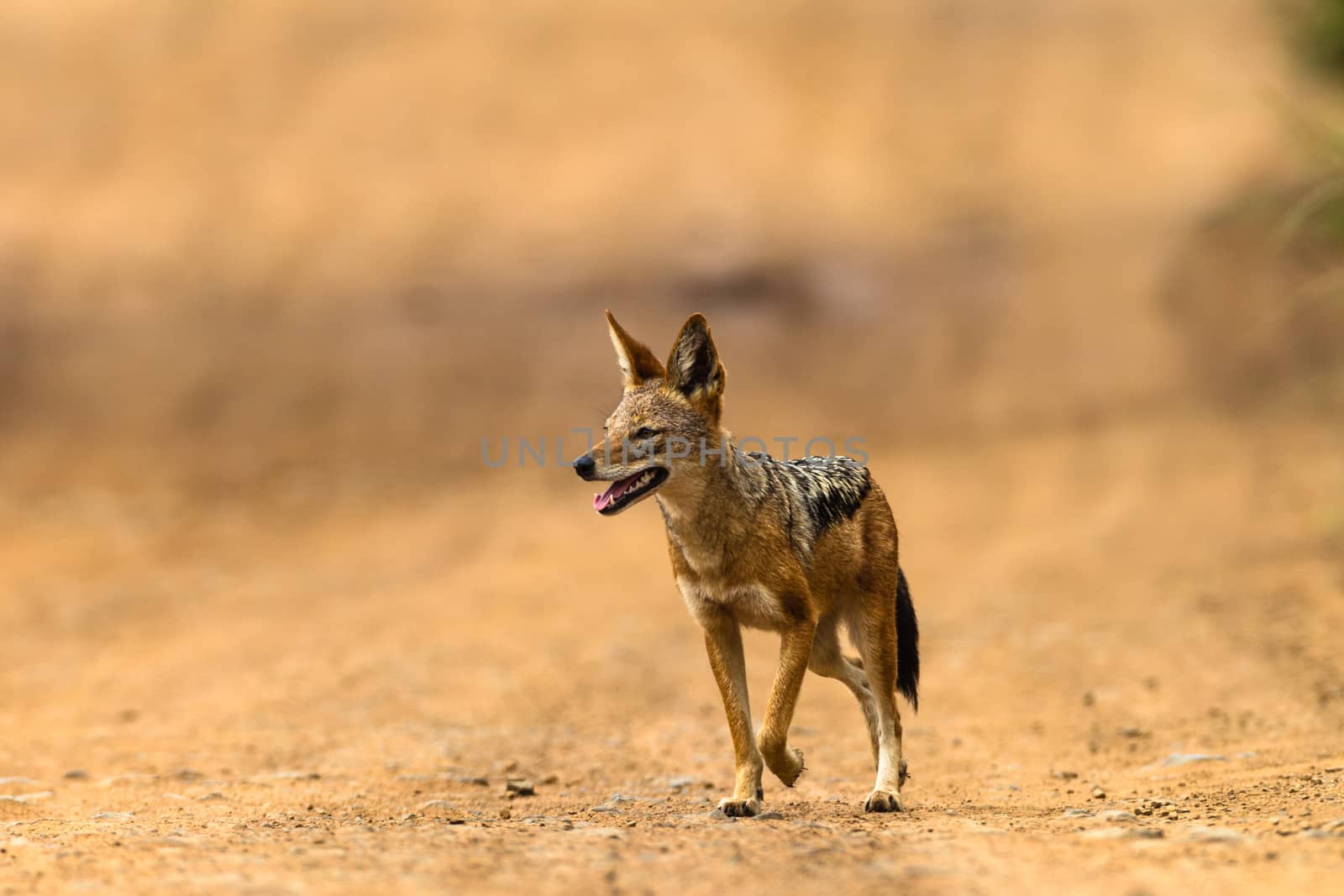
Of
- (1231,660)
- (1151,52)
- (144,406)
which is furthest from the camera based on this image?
(1151,52)

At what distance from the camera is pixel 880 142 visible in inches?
1209

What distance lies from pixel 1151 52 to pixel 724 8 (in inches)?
384

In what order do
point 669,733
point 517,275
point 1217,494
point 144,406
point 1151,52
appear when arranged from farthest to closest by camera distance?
point 1151,52
point 517,275
point 144,406
point 1217,494
point 669,733

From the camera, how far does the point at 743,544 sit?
7.03 m

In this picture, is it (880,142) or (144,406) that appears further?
(880,142)

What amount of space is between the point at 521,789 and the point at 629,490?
248 cm

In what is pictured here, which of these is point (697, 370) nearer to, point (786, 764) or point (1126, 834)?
point (786, 764)

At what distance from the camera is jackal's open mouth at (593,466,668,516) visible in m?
6.82

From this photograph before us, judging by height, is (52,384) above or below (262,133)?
below

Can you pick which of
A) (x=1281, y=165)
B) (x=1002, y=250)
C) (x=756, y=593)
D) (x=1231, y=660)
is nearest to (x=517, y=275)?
(x=1002, y=250)

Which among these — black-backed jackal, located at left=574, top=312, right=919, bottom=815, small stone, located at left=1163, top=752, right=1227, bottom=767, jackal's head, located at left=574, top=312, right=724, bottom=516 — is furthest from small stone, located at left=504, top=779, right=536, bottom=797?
small stone, located at left=1163, top=752, right=1227, bottom=767

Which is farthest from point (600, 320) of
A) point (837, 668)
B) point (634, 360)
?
point (634, 360)

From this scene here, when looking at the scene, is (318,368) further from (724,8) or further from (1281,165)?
(1281,165)

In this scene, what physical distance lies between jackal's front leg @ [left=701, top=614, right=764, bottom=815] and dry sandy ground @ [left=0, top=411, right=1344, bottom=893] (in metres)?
0.30
